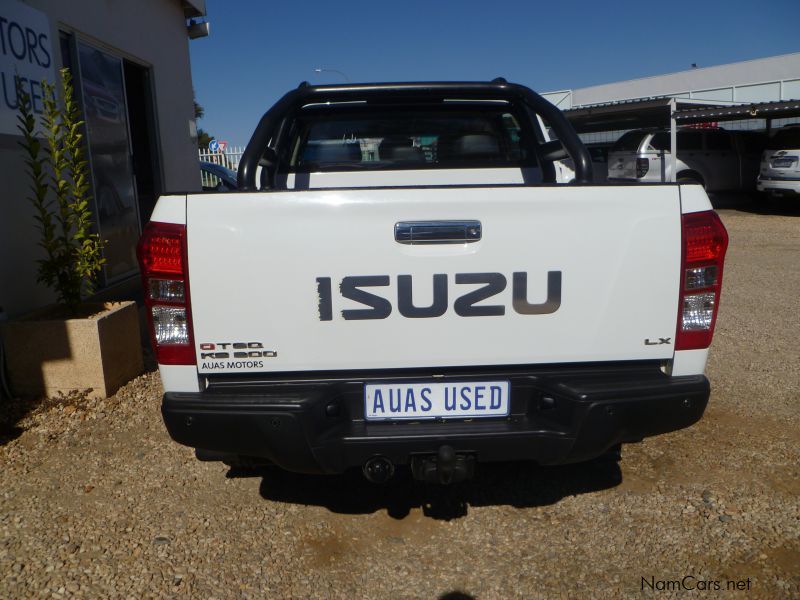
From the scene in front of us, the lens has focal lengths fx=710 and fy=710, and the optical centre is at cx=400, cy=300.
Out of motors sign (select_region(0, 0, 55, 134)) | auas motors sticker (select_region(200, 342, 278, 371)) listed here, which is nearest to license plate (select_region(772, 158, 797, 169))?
motors sign (select_region(0, 0, 55, 134))

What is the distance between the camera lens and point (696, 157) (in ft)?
55.8

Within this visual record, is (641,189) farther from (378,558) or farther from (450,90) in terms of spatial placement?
(378,558)

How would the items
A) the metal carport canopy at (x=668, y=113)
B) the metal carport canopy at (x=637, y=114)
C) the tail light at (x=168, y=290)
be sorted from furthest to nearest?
1. the metal carport canopy at (x=637, y=114)
2. the metal carport canopy at (x=668, y=113)
3. the tail light at (x=168, y=290)

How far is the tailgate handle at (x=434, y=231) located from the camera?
243 centimetres

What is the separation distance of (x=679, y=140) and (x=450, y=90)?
49.0 feet

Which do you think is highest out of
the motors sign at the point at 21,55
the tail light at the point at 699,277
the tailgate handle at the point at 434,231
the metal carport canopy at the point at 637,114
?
the metal carport canopy at the point at 637,114

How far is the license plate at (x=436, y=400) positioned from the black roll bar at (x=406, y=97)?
1.14 m

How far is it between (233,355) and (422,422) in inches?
28.0

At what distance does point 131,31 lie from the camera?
795 centimetres

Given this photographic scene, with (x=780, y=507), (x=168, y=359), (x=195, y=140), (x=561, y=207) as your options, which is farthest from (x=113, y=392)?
(x=195, y=140)

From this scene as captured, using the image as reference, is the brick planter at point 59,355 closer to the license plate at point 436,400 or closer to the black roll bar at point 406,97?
the black roll bar at point 406,97

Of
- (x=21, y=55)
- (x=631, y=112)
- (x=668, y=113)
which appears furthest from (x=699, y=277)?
(x=668, y=113)

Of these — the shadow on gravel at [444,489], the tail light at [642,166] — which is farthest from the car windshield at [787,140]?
the shadow on gravel at [444,489]
